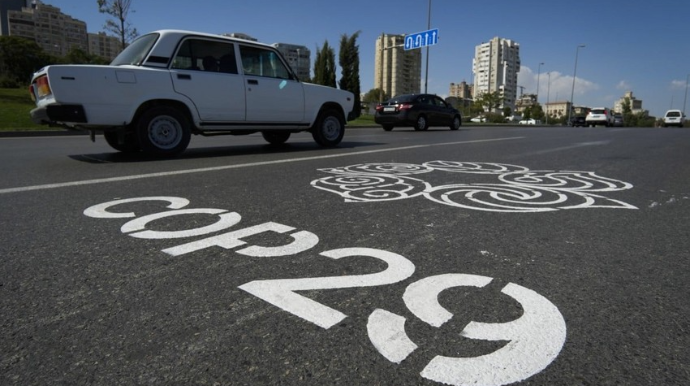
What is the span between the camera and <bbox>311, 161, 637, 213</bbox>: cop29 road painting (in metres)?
3.49

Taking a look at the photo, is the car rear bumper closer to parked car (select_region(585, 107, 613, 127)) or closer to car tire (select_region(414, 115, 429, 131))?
car tire (select_region(414, 115, 429, 131))

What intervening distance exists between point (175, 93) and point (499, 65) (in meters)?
136

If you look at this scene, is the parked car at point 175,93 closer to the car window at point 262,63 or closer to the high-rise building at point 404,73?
the car window at point 262,63

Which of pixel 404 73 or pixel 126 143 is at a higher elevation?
pixel 404 73

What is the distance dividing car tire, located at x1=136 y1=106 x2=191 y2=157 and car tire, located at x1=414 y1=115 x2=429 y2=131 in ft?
40.5

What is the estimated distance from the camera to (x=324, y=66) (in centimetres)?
3462

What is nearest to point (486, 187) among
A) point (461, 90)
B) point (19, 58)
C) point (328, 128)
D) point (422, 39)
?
point (328, 128)

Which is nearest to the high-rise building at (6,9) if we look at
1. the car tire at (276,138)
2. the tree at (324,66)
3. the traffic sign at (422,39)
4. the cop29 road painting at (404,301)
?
the tree at (324,66)

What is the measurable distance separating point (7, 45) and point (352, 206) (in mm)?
67529

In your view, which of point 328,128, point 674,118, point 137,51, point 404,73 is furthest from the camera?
point 404,73

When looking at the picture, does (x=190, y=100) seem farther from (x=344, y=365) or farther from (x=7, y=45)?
(x=7, y=45)

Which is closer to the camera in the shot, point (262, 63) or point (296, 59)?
point (262, 63)

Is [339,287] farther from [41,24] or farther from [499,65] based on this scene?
[41,24]

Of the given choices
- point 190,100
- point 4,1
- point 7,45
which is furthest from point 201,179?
point 4,1
